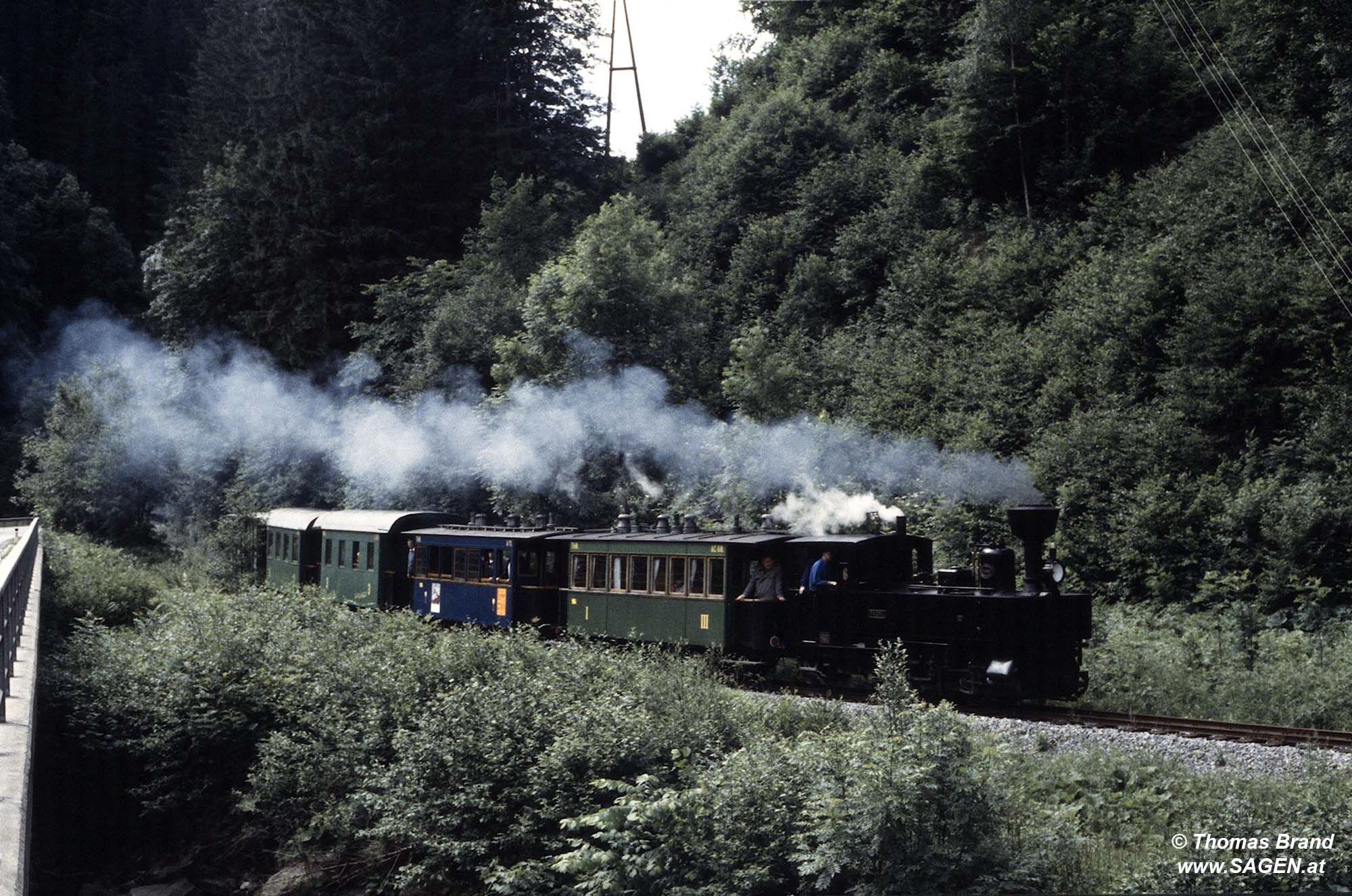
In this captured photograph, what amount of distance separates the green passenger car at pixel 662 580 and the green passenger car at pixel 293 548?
872 cm

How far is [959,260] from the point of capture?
27797 mm

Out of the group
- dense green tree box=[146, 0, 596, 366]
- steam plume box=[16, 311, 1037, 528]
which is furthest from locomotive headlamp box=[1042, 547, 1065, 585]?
dense green tree box=[146, 0, 596, 366]

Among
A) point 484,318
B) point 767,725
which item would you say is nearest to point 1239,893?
point 767,725

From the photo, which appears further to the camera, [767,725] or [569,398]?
[569,398]

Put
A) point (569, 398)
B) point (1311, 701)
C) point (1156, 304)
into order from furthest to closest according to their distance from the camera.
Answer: point (569, 398), point (1156, 304), point (1311, 701)

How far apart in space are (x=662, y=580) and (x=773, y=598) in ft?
6.50

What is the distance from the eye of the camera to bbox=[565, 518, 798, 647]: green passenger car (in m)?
16.0

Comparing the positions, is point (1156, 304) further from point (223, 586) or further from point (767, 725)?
point (223, 586)

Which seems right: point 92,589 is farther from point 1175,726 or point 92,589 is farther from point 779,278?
point 1175,726

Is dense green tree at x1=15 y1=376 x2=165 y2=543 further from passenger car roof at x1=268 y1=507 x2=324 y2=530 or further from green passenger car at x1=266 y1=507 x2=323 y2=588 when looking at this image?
green passenger car at x1=266 y1=507 x2=323 y2=588

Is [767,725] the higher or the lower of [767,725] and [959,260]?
the lower

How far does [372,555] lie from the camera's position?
2241cm

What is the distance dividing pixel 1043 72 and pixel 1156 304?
9.31 metres

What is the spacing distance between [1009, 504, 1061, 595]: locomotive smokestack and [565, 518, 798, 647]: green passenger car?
332 cm
